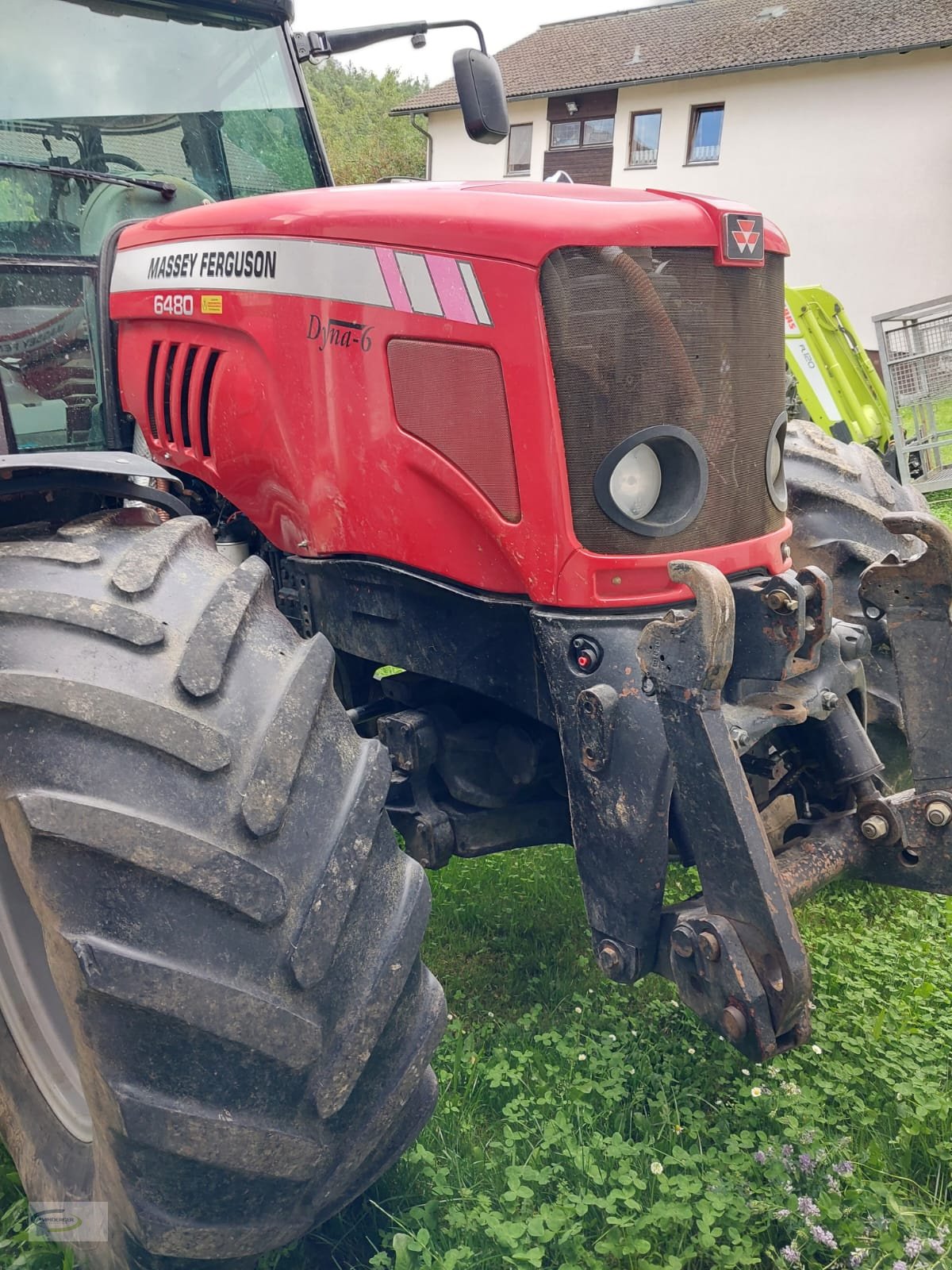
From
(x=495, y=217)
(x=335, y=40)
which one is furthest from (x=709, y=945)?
(x=335, y=40)

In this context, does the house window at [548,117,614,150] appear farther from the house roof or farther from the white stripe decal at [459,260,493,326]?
the white stripe decal at [459,260,493,326]

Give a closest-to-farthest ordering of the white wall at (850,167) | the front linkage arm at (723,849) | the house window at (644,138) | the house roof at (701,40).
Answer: the front linkage arm at (723,849)
the white wall at (850,167)
the house roof at (701,40)
the house window at (644,138)

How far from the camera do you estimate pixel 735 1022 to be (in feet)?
5.86

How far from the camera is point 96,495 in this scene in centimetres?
193

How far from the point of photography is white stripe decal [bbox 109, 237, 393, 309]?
6.53ft

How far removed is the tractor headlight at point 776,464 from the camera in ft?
6.89

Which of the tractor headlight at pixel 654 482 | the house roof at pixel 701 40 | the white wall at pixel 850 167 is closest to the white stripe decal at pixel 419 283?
the tractor headlight at pixel 654 482

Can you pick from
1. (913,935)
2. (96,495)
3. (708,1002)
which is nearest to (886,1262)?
(708,1002)

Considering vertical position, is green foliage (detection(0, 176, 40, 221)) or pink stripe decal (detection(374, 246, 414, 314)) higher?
green foliage (detection(0, 176, 40, 221))

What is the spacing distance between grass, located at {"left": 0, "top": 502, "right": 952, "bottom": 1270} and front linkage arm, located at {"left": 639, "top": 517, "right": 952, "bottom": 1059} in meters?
0.42

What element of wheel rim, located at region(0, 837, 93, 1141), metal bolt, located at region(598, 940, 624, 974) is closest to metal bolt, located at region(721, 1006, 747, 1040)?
metal bolt, located at region(598, 940, 624, 974)

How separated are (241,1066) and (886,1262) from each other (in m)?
1.27

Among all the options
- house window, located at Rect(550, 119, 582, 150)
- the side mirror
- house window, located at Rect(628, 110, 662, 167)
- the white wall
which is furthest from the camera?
house window, located at Rect(550, 119, 582, 150)

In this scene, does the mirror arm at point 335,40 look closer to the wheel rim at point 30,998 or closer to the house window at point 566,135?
the wheel rim at point 30,998
